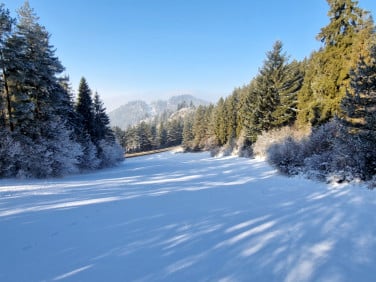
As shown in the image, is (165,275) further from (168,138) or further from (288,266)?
(168,138)

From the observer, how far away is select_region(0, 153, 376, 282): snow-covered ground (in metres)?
2.87

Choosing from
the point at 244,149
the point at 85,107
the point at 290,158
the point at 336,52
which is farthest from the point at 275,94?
the point at 85,107

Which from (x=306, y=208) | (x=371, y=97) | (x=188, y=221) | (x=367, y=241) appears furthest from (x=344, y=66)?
(x=188, y=221)

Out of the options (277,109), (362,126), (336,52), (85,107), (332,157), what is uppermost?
(336,52)

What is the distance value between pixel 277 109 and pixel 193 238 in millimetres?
20925

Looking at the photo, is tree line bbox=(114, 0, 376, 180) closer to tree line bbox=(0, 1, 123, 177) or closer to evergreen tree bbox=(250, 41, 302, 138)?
evergreen tree bbox=(250, 41, 302, 138)

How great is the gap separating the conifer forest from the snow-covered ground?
224cm

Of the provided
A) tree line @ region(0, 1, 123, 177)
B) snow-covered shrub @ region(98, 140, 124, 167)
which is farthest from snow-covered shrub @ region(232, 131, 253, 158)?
tree line @ region(0, 1, 123, 177)

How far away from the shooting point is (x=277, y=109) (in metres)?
22.3

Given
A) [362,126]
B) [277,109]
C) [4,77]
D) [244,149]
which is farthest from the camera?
[244,149]

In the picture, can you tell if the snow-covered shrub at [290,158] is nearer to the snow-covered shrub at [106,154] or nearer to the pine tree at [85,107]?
the snow-covered shrub at [106,154]

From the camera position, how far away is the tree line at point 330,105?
730 centimetres

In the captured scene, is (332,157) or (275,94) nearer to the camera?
(332,157)

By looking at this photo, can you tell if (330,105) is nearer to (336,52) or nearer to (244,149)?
(336,52)
